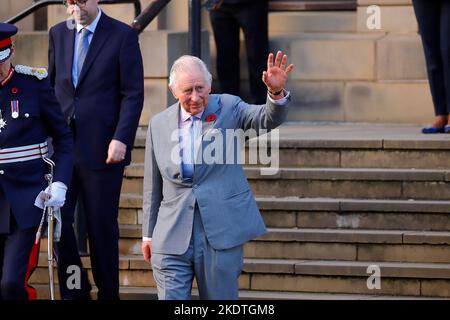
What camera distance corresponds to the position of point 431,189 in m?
9.94

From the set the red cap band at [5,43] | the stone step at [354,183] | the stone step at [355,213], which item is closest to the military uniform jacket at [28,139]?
the red cap band at [5,43]

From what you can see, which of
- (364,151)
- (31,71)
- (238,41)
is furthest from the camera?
(238,41)

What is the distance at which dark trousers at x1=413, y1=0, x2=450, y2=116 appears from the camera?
35.1ft

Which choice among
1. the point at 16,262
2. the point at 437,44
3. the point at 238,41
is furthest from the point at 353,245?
the point at 238,41

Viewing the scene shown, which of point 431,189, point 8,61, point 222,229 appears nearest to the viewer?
point 222,229

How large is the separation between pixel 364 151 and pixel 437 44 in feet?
3.61

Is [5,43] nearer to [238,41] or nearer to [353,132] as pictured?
[353,132]

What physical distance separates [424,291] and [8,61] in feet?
10.2

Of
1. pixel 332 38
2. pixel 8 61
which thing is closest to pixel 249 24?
pixel 332 38

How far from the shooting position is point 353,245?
9.66 m

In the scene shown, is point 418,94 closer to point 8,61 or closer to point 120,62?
point 120,62

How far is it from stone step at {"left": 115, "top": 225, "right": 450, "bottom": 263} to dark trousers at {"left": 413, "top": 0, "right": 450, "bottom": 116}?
154 centimetres

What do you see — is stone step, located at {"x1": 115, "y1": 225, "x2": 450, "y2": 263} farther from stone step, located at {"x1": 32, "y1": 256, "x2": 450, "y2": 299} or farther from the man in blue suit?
the man in blue suit

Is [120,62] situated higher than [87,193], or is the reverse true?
[120,62]
